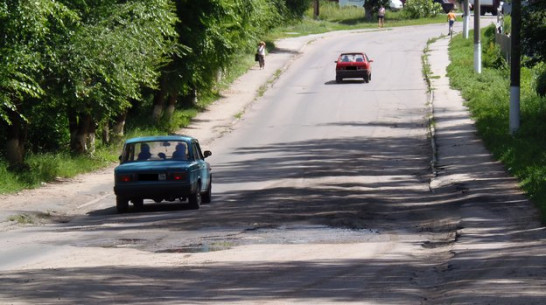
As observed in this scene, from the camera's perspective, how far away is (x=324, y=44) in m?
76.8

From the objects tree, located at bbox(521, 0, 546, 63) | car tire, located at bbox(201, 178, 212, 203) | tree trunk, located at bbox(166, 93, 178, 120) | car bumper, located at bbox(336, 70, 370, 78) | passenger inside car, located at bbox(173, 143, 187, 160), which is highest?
tree, located at bbox(521, 0, 546, 63)

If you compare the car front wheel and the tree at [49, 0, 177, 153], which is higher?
the tree at [49, 0, 177, 153]

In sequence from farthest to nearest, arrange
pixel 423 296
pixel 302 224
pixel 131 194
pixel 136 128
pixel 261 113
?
pixel 261 113
pixel 136 128
pixel 131 194
pixel 302 224
pixel 423 296

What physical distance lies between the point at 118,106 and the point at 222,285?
17175mm

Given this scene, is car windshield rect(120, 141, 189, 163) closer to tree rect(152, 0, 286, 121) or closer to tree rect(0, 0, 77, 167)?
tree rect(0, 0, 77, 167)

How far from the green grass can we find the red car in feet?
15.1

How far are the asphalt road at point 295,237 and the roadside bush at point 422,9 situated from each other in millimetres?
61377

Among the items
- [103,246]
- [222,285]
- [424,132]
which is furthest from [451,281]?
[424,132]

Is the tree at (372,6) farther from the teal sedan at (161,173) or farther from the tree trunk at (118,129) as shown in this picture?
the teal sedan at (161,173)

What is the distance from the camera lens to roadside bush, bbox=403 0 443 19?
9769cm

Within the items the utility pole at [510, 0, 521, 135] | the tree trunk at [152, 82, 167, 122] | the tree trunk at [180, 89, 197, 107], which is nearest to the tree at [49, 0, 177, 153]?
the tree trunk at [152, 82, 167, 122]

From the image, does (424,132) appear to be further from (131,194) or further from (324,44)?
(324,44)

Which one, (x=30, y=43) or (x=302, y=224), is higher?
(x=30, y=43)

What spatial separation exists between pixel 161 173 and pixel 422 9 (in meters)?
79.9
